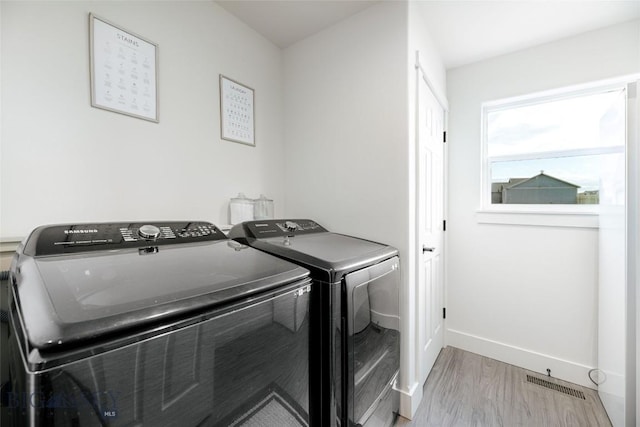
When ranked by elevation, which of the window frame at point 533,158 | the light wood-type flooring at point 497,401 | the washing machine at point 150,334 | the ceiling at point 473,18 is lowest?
the light wood-type flooring at point 497,401

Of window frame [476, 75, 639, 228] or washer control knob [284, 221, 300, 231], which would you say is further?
window frame [476, 75, 639, 228]

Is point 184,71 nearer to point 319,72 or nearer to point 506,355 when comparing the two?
point 319,72

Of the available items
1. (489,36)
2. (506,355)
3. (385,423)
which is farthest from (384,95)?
(506,355)

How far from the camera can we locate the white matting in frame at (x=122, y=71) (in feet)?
4.17

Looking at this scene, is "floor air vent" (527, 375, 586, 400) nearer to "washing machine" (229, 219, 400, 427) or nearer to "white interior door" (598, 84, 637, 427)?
"white interior door" (598, 84, 637, 427)

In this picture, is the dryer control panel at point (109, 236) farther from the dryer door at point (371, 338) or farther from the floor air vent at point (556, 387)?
the floor air vent at point (556, 387)

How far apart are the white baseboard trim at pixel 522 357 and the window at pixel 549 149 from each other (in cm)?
118

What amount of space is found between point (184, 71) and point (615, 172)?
2753mm

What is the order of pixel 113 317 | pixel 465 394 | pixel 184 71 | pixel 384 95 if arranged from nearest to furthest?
pixel 113 317, pixel 184 71, pixel 384 95, pixel 465 394

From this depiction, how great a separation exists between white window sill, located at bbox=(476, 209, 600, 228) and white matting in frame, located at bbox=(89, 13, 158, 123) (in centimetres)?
264

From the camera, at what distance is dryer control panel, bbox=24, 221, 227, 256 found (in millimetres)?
913

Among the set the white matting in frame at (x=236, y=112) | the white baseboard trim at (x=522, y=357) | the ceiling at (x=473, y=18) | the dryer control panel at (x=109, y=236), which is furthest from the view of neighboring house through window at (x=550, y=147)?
the dryer control panel at (x=109, y=236)

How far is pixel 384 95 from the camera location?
1740mm

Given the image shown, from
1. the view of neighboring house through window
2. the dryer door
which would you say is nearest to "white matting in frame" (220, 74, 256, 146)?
the dryer door
